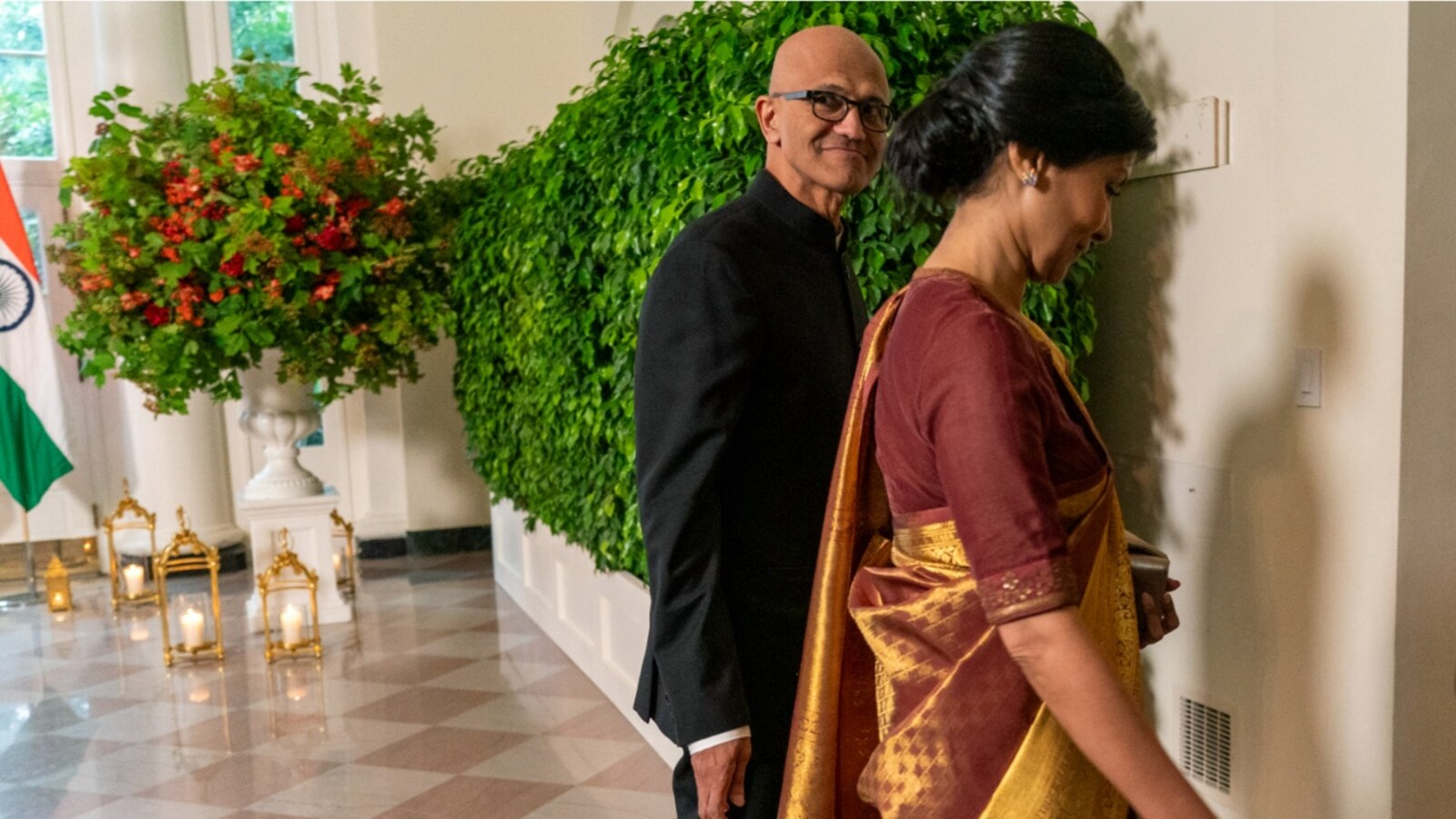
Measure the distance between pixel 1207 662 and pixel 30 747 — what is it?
12.4 ft

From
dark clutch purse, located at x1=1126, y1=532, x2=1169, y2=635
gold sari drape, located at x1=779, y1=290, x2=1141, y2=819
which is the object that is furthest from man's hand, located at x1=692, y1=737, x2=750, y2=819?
dark clutch purse, located at x1=1126, y1=532, x2=1169, y2=635

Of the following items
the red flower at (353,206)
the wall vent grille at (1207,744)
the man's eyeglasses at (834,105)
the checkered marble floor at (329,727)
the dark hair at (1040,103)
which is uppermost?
the red flower at (353,206)

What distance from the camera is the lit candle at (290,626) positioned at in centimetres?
491

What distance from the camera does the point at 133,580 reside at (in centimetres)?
612

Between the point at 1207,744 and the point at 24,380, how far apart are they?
6341 millimetres

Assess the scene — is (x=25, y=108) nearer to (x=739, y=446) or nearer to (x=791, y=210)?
(x=791, y=210)

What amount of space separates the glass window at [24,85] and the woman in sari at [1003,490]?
23.5 ft

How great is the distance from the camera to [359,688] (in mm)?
4492

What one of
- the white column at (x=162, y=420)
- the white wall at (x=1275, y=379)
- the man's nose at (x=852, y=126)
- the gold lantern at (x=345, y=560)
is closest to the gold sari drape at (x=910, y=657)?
Answer: the man's nose at (x=852, y=126)

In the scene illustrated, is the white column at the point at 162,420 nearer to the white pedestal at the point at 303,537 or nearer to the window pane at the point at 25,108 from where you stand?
the window pane at the point at 25,108

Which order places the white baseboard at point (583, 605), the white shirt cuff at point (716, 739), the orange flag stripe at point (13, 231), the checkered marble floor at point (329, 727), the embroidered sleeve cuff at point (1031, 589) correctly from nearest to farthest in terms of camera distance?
the embroidered sleeve cuff at point (1031, 589)
the white shirt cuff at point (716, 739)
the checkered marble floor at point (329, 727)
the white baseboard at point (583, 605)
the orange flag stripe at point (13, 231)

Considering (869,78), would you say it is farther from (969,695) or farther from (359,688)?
(359,688)

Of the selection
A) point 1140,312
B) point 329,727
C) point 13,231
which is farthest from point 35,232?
point 1140,312

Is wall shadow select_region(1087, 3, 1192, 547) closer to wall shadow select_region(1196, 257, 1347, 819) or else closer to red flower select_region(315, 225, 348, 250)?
wall shadow select_region(1196, 257, 1347, 819)
